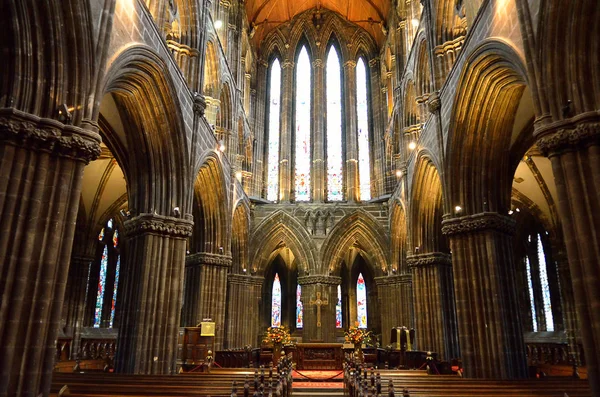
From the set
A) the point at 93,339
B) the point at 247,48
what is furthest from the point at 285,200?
the point at 93,339

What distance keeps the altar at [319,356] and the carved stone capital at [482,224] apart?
8798mm

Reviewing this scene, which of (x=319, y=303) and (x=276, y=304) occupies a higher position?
(x=276, y=304)

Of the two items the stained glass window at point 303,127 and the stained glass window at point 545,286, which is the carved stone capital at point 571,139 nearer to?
the stained glass window at point 545,286

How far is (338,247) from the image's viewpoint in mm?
27391

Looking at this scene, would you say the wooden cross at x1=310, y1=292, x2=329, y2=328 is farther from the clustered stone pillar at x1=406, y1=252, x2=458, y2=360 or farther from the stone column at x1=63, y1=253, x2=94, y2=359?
the stone column at x1=63, y1=253, x2=94, y2=359

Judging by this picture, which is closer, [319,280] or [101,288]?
[319,280]

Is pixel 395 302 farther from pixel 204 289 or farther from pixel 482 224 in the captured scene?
pixel 482 224

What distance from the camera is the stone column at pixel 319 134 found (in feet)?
94.4

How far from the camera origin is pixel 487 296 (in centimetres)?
Answer: 1333

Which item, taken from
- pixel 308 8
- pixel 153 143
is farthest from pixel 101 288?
pixel 308 8

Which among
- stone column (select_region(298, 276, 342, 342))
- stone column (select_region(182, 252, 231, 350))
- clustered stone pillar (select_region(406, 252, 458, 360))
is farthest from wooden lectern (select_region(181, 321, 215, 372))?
stone column (select_region(298, 276, 342, 342))

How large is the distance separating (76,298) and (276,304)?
15.3 metres

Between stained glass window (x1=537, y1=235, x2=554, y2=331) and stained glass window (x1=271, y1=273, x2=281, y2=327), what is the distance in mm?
17081

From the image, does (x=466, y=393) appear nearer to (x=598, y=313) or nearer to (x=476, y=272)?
(x=598, y=313)
